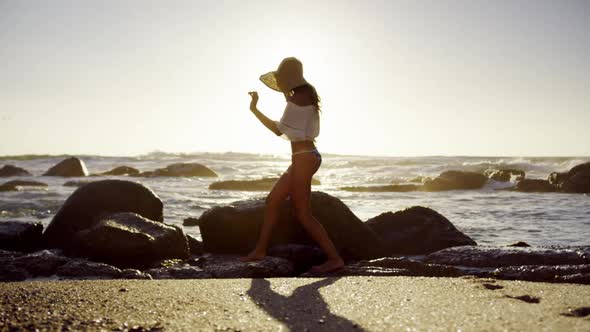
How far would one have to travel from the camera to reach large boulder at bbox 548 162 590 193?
536 inches

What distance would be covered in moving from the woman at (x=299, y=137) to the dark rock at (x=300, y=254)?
774mm

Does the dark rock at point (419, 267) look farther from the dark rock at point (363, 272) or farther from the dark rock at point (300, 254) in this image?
the dark rock at point (300, 254)

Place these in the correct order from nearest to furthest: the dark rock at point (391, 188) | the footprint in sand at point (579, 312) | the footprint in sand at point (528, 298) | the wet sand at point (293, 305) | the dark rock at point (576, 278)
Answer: the wet sand at point (293, 305) < the footprint in sand at point (579, 312) < the footprint in sand at point (528, 298) < the dark rock at point (576, 278) < the dark rock at point (391, 188)

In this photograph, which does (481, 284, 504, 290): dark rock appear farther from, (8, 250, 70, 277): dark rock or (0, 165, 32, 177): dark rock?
(0, 165, 32, 177): dark rock

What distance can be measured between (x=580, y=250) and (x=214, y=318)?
3.97 metres

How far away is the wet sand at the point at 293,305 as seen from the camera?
2.21m

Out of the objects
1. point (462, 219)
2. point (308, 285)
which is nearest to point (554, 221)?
point (462, 219)

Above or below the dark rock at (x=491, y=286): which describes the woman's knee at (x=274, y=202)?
above

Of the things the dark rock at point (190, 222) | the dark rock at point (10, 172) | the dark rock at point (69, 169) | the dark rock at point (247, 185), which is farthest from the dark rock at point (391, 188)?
the dark rock at point (10, 172)

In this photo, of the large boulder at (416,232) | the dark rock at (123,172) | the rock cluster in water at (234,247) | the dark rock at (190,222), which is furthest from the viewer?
the dark rock at (123,172)

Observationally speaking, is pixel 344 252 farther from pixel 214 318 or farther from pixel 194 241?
pixel 214 318

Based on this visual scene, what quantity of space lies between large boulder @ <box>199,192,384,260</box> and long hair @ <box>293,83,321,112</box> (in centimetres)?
181

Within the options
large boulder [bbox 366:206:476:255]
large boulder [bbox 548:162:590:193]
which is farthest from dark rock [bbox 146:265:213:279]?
large boulder [bbox 548:162:590:193]

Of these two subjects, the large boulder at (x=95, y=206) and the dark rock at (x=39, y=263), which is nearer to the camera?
the dark rock at (x=39, y=263)
